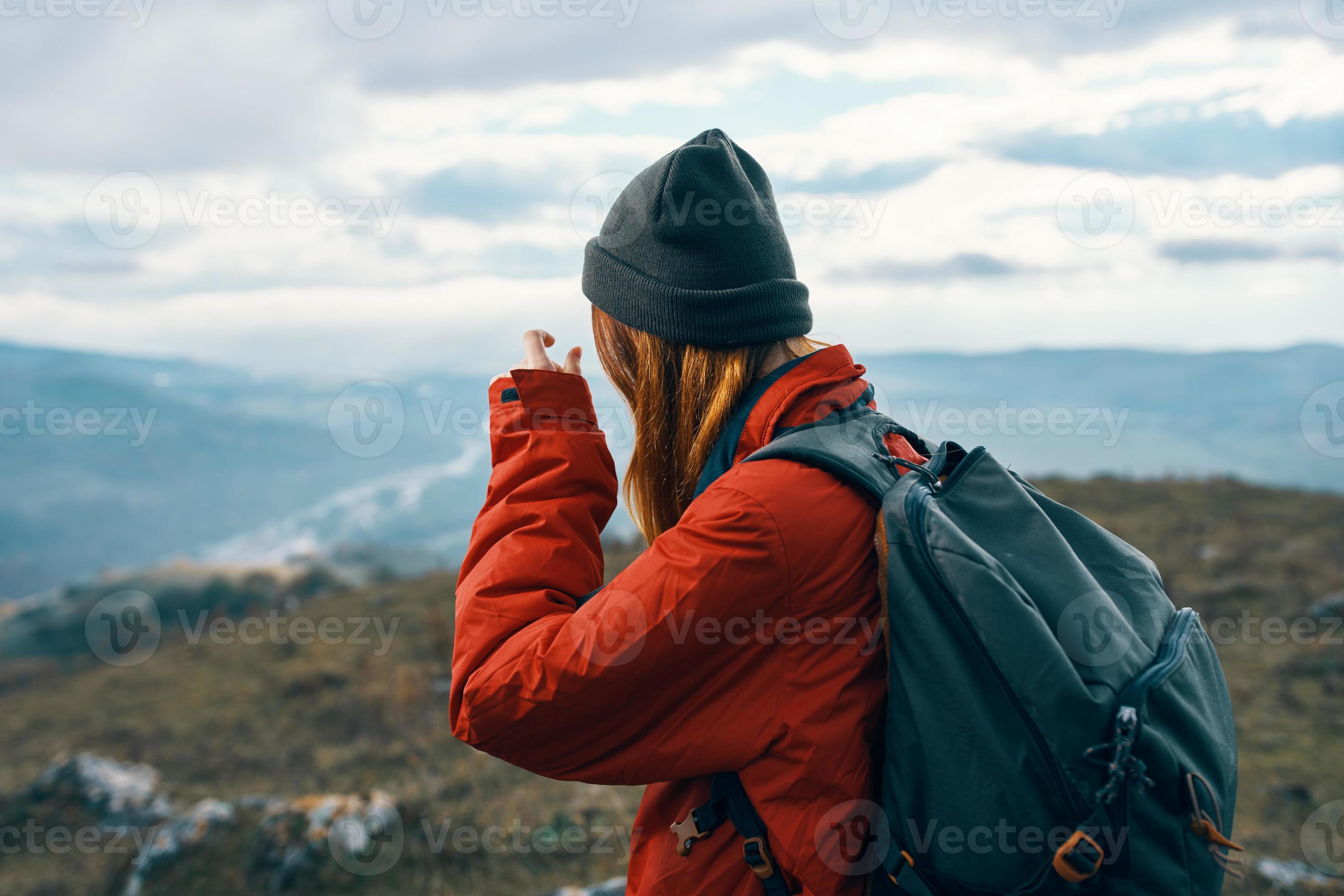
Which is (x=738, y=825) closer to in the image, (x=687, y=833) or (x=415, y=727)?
(x=687, y=833)

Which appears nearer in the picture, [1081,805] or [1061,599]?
[1081,805]

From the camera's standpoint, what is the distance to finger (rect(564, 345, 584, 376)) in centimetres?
182

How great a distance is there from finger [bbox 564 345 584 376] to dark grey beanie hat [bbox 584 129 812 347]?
0.41 feet

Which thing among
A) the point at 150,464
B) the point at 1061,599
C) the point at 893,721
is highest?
the point at 1061,599

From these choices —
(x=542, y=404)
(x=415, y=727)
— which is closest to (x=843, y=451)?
(x=542, y=404)

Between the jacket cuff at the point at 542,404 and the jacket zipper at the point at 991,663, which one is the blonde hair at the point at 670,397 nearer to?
the jacket cuff at the point at 542,404

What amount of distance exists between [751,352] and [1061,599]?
2.56 ft

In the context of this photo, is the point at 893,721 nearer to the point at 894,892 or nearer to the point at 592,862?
the point at 894,892

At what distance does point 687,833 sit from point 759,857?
0.15 m

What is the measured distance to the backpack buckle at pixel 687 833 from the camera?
150 cm

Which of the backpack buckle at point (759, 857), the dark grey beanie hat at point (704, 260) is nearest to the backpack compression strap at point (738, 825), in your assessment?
the backpack buckle at point (759, 857)

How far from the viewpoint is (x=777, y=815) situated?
142 centimetres

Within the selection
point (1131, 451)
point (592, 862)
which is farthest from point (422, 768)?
point (1131, 451)

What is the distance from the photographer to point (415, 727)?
7617mm
